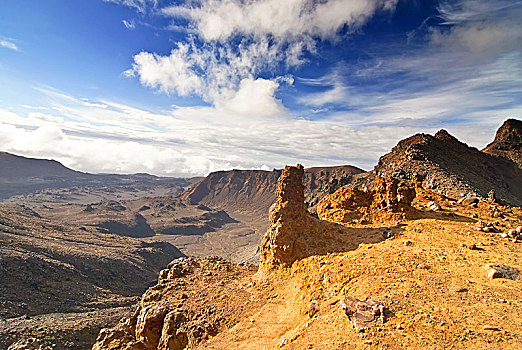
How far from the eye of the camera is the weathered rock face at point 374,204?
13.6 m

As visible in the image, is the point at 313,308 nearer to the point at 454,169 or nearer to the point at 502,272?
the point at 502,272

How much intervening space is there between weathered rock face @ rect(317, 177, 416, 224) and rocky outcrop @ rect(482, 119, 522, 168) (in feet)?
175

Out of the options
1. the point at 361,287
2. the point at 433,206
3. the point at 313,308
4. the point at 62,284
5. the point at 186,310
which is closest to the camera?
the point at 361,287

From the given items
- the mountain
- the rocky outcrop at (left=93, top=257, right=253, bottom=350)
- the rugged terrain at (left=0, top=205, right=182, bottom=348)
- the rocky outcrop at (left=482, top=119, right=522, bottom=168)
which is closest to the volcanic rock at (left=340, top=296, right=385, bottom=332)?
the rocky outcrop at (left=93, top=257, right=253, bottom=350)

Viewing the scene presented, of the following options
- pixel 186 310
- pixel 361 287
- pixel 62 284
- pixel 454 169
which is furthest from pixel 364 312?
pixel 62 284

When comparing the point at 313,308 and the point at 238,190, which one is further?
the point at 238,190

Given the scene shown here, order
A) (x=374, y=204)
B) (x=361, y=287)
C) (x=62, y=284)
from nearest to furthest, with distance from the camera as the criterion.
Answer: (x=361, y=287), (x=374, y=204), (x=62, y=284)

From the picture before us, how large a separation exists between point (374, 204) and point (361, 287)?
7337 mm

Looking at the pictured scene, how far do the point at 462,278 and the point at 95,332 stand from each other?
86.6 feet

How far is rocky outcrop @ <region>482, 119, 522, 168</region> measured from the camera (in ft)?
173

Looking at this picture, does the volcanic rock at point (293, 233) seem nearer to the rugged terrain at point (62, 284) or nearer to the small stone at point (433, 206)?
the small stone at point (433, 206)

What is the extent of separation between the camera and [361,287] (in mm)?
8508

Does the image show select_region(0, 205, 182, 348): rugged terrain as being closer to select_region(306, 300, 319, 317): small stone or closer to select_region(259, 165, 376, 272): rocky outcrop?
select_region(259, 165, 376, 272): rocky outcrop

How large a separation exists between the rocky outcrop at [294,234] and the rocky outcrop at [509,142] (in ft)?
189
